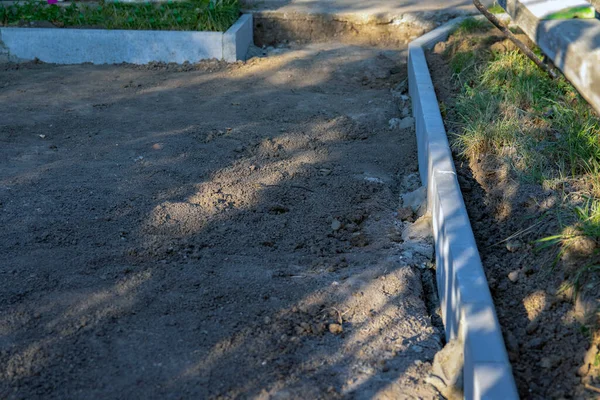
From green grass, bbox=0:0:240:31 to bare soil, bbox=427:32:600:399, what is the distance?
441 cm

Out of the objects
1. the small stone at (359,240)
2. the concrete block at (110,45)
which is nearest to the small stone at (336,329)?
the small stone at (359,240)

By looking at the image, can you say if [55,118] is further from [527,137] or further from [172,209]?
[527,137]

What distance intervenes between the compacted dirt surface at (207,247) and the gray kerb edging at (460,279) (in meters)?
0.21

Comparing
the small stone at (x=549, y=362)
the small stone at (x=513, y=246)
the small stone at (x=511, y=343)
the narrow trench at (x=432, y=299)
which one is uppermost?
the small stone at (x=513, y=246)

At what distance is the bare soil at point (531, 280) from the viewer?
2799 mm

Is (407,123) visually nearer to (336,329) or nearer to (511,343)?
(336,329)

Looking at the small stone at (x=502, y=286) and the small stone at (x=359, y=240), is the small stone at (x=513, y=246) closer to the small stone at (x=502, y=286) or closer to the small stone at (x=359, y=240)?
the small stone at (x=502, y=286)

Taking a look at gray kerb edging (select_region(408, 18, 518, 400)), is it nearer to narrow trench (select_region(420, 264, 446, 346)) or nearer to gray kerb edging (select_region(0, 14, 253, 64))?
narrow trench (select_region(420, 264, 446, 346))

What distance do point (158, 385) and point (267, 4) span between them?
275 inches

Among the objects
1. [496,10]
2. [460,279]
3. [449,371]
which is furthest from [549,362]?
[496,10]

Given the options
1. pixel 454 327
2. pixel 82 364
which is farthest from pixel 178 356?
pixel 454 327

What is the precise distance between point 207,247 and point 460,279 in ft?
5.08

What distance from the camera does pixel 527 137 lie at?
455 centimetres

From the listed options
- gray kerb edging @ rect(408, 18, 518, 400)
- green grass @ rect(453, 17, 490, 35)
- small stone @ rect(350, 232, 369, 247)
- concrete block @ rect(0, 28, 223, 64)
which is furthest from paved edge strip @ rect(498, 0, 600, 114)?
concrete block @ rect(0, 28, 223, 64)
